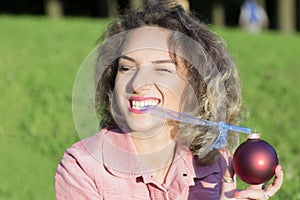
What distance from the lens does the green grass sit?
5461 mm

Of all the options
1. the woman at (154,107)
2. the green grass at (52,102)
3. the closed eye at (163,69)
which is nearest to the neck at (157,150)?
the woman at (154,107)

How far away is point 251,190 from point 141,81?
2.31 ft

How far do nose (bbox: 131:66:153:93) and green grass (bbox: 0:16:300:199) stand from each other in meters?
2.05

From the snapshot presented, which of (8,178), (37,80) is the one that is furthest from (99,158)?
(37,80)

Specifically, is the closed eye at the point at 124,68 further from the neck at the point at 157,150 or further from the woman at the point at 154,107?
the neck at the point at 157,150

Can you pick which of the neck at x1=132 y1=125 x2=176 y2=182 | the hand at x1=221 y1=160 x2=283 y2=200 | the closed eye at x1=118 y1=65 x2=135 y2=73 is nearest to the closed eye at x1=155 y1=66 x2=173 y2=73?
the closed eye at x1=118 y1=65 x2=135 y2=73

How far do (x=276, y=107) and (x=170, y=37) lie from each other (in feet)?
18.2

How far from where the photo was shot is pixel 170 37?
10.6ft

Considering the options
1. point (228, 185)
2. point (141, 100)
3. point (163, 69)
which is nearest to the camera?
point (228, 185)

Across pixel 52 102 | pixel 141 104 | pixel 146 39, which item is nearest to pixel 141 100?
pixel 141 104

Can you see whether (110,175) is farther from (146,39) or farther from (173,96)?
(146,39)

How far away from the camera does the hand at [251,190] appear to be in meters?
2.72

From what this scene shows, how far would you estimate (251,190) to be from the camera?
8.95 feet

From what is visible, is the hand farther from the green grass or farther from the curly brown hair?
the green grass
